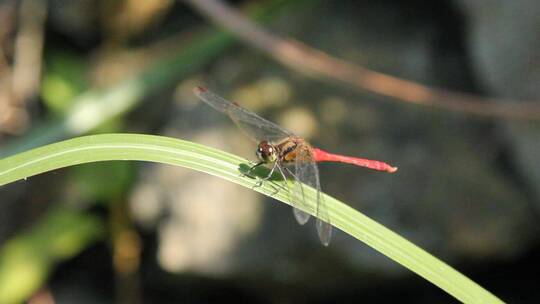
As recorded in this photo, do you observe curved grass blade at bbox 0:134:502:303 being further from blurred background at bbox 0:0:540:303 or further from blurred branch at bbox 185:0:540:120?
blurred branch at bbox 185:0:540:120

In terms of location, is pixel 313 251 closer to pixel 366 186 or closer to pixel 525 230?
pixel 366 186

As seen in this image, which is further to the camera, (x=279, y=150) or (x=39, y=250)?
(x=39, y=250)

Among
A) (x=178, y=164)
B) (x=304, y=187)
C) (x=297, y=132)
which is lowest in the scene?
(x=178, y=164)

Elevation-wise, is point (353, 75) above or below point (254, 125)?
above

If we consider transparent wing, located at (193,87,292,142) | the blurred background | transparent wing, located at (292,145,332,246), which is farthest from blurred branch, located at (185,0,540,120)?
transparent wing, located at (292,145,332,246)

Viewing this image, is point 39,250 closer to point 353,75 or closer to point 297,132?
point 297,132

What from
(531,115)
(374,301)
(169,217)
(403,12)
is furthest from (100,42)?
(531,115)

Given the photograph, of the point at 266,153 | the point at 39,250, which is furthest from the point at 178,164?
the point at 39,250
